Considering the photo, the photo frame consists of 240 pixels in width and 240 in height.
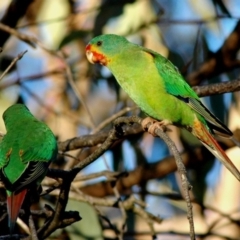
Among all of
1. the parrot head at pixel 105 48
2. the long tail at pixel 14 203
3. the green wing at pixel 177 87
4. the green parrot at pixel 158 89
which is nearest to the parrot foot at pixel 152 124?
the green parrot at pixel 158 89

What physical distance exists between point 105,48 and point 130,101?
1269 mm

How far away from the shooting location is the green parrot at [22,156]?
2.54 meters

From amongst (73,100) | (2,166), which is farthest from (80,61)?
(2,166)

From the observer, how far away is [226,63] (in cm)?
413

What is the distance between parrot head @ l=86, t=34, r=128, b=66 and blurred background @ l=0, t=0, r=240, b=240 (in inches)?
20.9

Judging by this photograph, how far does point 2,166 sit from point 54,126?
77.5 inches

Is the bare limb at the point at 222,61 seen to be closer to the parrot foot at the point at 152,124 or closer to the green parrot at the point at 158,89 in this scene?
the green parrot at the point at 158,89

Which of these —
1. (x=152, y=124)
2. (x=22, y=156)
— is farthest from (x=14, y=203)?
(x=152, y=124)

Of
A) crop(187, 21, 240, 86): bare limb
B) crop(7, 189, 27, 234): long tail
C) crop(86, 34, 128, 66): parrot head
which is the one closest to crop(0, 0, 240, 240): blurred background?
crop(187, 21, 240, 86): bare limb

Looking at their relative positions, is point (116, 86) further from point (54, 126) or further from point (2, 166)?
point (2, 166)

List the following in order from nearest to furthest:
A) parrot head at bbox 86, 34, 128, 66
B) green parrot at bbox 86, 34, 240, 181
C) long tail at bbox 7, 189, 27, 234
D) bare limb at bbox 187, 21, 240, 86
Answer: long tail at bbox 7, 189, 27, 234 < green parrot at bbox 86, 34, 240, 181 < parrot head at bbox 86, 34, 128, 66 < bare limb at bbox 187, 21, 240, 86

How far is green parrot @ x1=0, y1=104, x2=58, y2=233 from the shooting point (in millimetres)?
2543

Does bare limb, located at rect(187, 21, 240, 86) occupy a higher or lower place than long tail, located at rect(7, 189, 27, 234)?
higher

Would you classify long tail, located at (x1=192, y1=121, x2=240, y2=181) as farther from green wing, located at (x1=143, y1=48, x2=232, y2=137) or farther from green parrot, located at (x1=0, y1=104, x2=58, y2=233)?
green parrot, located at (x1=0, y1=104, x2=58, y2=233)
